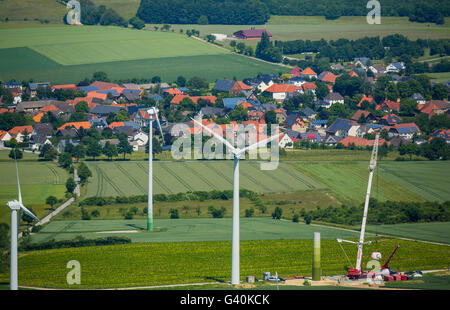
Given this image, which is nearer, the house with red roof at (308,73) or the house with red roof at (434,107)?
the house with red roof at (434,107)

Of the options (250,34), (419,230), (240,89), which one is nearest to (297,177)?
(419,230)

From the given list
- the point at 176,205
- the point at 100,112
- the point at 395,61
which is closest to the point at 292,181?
the point at 176,205

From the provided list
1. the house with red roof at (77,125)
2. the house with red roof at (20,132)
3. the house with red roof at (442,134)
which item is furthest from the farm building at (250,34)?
the house with red roof at (20,132)

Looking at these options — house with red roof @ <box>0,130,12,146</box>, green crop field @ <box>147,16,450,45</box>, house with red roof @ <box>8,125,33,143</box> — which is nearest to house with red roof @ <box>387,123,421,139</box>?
house with red roof @ <box>8,125,33,143</box>

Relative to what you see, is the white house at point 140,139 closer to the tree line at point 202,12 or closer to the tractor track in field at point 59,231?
the tractor track in field at point 59,231

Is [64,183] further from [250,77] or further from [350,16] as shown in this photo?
[350,16]

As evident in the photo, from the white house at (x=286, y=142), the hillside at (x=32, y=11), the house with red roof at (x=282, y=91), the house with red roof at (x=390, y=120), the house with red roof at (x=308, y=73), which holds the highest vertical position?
the hillside at (x=32, y=11)

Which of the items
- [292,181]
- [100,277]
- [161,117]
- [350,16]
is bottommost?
[100,277]
